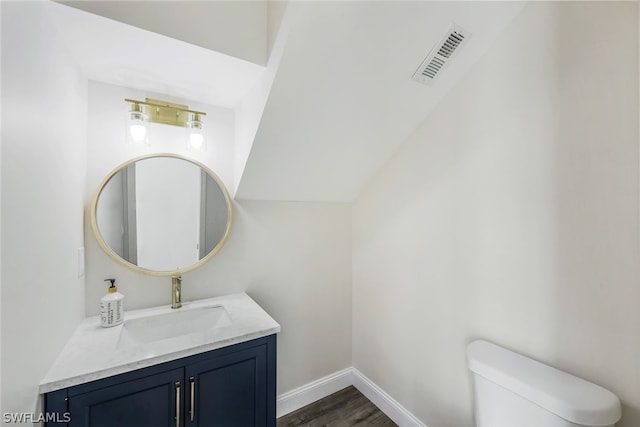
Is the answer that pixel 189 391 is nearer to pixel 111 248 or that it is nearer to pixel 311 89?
pixel 111 248

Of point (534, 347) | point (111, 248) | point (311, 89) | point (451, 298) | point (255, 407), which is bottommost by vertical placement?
point (255, 407)

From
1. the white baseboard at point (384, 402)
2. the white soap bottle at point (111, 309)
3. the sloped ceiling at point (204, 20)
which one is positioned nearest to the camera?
the sloped ceiling at point (204, 20)

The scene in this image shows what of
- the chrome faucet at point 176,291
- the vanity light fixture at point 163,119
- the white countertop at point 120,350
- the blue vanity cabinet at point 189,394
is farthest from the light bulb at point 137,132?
the blue vanity cabinet at point 189,394

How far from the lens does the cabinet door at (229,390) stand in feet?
3.80

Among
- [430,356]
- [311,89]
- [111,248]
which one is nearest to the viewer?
[311,89]

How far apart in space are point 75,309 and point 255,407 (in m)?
0.94

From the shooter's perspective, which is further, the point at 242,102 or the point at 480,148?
the point at 242,102

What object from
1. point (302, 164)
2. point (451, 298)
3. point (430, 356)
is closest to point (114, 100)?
point (302, 164)

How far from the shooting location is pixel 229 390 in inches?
48.7

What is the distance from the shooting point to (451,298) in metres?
1.50

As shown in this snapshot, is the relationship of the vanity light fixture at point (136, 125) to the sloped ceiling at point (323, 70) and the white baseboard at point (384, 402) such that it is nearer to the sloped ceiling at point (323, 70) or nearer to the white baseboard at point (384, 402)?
the sloped ceiling at point (323, 70)

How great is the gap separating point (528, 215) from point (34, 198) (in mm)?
1802

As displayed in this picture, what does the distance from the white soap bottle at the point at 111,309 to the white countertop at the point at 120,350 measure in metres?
0.03

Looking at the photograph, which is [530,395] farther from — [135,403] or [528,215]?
[135,403]
